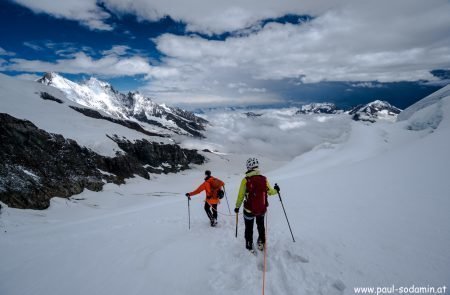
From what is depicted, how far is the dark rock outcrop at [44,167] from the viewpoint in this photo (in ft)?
103

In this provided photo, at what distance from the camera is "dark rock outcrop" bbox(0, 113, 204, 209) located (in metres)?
31.4

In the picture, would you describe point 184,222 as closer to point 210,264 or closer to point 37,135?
point 210,264

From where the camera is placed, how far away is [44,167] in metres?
41.5

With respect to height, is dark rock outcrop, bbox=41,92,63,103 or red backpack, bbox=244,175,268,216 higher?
dark rock outcrop, bbox=41,92,63,103

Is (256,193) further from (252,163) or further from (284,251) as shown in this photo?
(284,251)

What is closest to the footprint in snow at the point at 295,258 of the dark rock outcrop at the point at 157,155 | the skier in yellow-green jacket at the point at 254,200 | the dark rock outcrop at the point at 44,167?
the skier in yellow-green jacket at the point at 254,200

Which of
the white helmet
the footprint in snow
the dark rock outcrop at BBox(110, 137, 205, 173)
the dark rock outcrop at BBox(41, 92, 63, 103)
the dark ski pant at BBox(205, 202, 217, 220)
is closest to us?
the footprint in snow

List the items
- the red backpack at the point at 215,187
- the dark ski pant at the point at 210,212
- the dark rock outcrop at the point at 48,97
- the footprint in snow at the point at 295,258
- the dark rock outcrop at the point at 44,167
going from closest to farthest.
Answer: the footprint in snow at the point at 295,258
the dark ski pant at the point at 210,212
the red backpack at the point at 215,187
the dark rock outcrop at the point at 44,167
the dark rock outcrop at the point at 48,97

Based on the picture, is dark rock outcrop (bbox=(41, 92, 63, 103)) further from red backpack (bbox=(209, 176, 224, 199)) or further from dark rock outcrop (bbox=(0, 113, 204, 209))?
red backpack (bbox=(209, 176, 224, 199))

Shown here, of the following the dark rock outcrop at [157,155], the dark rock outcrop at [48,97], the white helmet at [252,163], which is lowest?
the dark rock outcrop at [157,155]

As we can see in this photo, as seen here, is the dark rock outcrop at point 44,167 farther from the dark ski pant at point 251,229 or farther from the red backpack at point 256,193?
the red backpack at point 256,193

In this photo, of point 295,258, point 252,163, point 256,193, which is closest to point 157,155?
point 252,163

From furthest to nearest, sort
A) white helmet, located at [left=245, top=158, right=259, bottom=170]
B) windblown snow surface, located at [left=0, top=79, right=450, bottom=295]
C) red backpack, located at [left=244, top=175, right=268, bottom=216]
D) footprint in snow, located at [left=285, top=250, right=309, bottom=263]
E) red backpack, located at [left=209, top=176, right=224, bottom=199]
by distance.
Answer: red backpack, located at [left=209, top=176, right=224, bottom=199] < white helmet, located at [left=245, top=158, right=259, bottom=170] < red backpack, located at [left=244, top=175, right=268, bottom=216] < footprint in snow, located at [left=285, top=250, right=309, bottom=263] < windblown snow surface, located at [left=0, top=79, right=450, bottom=295]

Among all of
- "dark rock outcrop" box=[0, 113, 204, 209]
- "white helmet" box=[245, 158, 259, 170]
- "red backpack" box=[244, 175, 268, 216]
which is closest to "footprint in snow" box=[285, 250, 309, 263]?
"red backpack" box=[244, 175, 268, 216]
